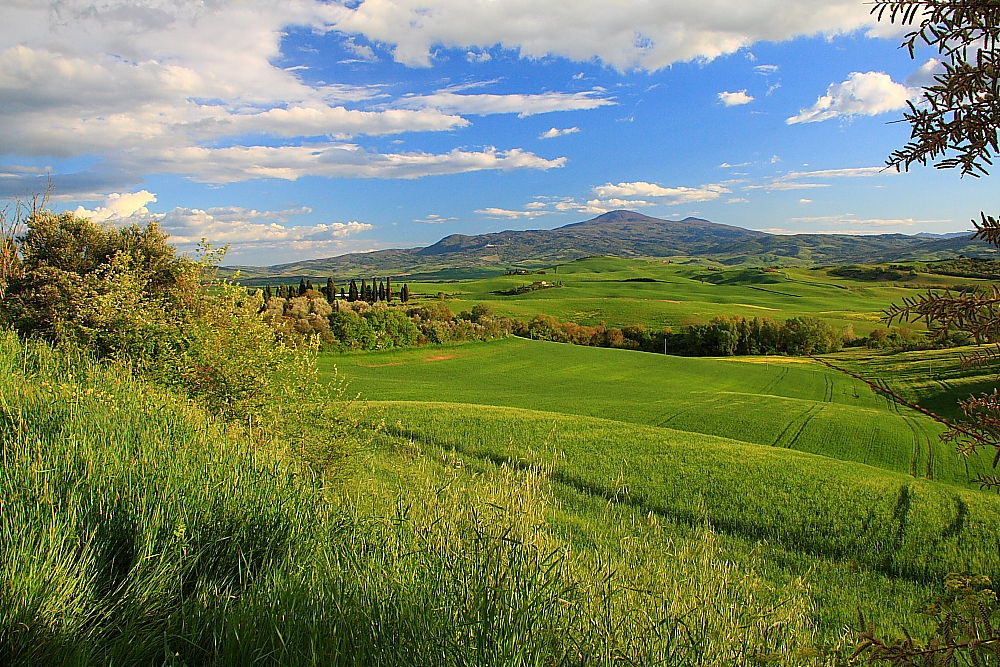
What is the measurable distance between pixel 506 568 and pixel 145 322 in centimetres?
1058

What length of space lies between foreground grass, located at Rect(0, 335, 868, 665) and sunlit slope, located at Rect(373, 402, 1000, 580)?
5358 millimetres

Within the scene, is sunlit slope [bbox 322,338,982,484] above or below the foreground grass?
below

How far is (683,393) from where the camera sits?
137ft

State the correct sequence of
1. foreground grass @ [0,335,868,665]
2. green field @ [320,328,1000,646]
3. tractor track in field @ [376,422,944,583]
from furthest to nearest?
1. tractor track in field @ [376,422,944,583]
2. green field @ [320,328,1000,646]
3. foreground grass @ [0,335,868,665]

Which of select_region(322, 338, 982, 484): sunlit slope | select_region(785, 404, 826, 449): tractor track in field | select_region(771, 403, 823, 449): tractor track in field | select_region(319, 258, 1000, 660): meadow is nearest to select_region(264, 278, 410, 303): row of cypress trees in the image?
select_region(322, 338, 982, 484): sunlit slope

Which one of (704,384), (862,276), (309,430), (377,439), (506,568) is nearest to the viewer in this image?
(506,568)

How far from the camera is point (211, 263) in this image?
48.2ft

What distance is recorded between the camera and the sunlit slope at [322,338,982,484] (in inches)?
1019

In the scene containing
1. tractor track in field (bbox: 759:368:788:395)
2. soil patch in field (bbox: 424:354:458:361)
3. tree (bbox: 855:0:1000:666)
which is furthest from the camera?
soil patch in field (bbox: 424:354:458:361)

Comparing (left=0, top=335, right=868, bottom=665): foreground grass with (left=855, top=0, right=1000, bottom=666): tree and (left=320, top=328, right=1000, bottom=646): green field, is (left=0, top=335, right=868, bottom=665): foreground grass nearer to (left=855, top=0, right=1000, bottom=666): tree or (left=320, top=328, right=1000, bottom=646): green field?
(left=855, top=0, right=1000, bottom=666): tree

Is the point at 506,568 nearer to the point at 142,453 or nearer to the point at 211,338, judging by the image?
the point at 142,453

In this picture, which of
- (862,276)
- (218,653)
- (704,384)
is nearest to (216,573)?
(218,653)

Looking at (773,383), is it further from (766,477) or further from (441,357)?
(766,477)

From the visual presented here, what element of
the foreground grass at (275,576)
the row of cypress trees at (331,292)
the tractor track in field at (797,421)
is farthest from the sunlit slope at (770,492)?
the row of cypress trees at (331,292)
